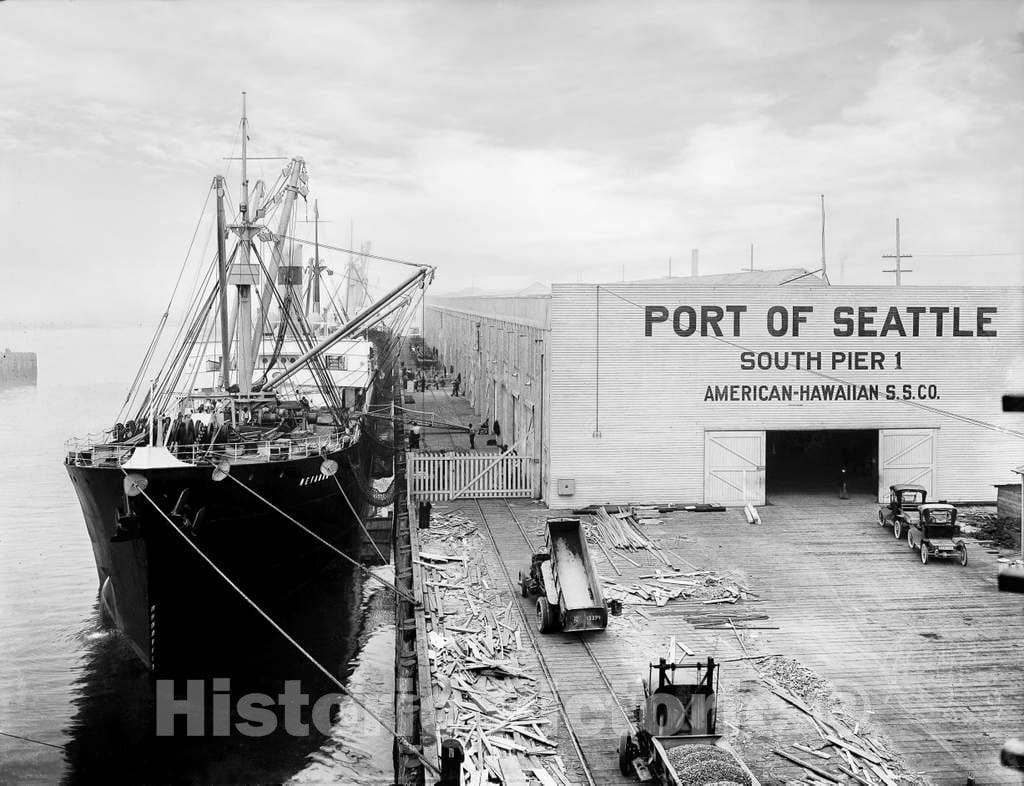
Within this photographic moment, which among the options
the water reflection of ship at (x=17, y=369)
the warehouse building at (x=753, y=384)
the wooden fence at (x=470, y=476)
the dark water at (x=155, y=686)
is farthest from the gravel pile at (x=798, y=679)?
the water reflection of ship at (x=17, y=369)

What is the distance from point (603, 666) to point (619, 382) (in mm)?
12173

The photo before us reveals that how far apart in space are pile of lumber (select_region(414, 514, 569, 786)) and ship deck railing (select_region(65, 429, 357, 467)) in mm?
5106

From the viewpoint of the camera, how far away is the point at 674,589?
17.5 m

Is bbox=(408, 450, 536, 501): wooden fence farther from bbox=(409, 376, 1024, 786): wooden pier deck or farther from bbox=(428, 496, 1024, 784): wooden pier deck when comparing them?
bbox=(428, 496, 1024, 784): wooden pier deck

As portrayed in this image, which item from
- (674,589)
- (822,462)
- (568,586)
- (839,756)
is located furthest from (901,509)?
(839,756)

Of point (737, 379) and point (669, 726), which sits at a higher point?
point (737, 379)

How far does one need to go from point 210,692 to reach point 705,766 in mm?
12672

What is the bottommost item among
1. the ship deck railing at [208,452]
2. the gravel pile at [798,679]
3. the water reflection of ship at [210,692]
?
the water reflection of ship at [210,692]

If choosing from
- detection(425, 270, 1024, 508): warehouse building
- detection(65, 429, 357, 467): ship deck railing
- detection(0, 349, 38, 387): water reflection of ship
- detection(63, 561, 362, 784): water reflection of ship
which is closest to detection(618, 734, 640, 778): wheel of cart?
detection(63, 561, 362, 784): water reflection of ship

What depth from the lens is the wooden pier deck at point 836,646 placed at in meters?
11.5

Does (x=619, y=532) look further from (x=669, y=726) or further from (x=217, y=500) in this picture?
(x=669, y=726)

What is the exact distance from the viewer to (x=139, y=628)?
770 inches

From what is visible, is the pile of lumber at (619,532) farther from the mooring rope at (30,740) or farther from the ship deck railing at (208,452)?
the mooring rope at (30,740)

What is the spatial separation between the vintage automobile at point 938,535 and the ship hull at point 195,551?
548 inches
